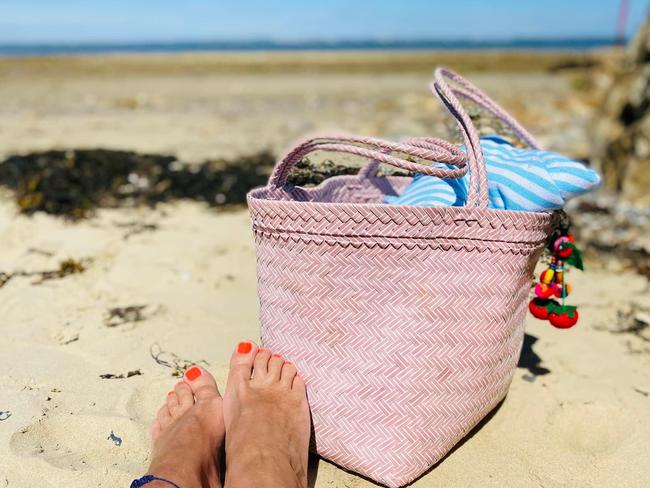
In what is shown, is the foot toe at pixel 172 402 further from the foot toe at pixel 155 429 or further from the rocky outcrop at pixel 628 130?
the rocky outcrop at pixel 628 130

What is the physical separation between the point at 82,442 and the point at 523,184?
1.52 metres

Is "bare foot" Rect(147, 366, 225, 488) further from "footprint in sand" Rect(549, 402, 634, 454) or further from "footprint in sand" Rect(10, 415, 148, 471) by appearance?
"footprint in sand" Rect(549, 402, 634, 454)

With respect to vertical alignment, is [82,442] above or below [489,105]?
below

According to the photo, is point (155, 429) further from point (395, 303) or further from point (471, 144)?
point (471, 144)

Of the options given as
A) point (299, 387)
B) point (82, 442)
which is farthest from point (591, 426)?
point (82, 442)

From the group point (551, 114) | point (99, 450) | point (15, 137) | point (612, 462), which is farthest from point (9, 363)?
point (551, 114)

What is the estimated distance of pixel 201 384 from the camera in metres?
1.93

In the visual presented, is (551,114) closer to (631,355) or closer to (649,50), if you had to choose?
(649,50)

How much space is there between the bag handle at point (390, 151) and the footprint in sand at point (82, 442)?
89cm

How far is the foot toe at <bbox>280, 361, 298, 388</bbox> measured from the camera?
5.73 feet

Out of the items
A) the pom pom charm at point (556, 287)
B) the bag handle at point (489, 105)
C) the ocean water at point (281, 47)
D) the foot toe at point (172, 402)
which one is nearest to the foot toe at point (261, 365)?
the foot toe at point (172, 402)

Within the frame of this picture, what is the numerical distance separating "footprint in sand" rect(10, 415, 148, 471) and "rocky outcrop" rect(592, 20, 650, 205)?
391 centimetres

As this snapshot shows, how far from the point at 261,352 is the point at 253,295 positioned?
1.07 meters

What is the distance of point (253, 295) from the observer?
2900mm
